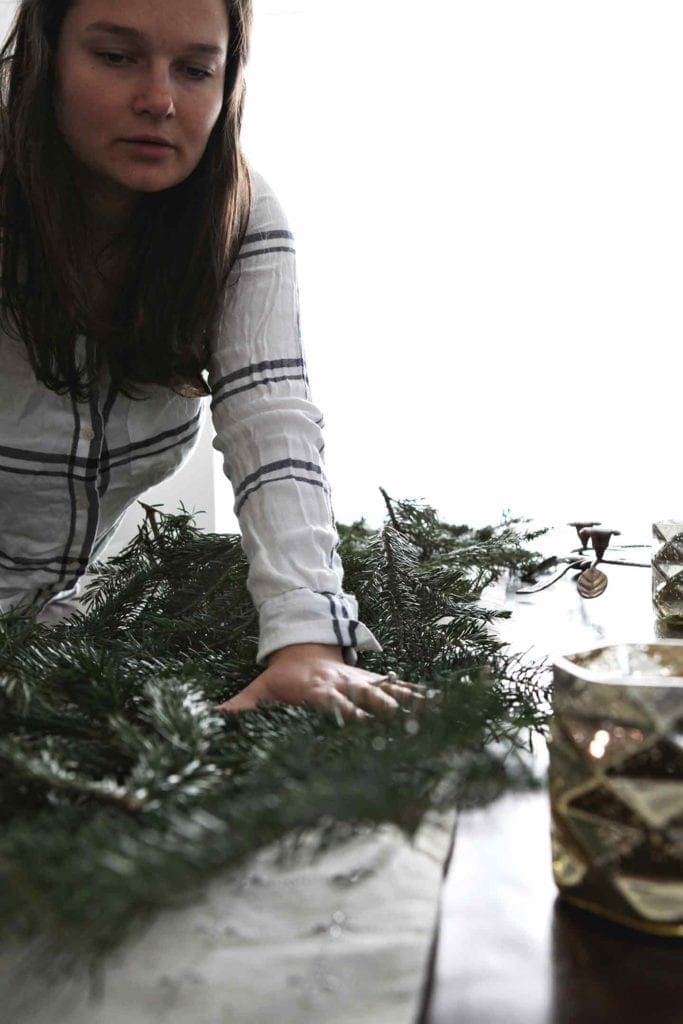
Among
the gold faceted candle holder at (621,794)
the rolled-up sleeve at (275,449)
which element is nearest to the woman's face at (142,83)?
the rolled-up sleeve at (275,449)

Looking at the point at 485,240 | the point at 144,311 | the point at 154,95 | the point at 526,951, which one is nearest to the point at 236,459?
the point at 144,311

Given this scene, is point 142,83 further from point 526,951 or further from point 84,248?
point 526,951

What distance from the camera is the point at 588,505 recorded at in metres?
3.77

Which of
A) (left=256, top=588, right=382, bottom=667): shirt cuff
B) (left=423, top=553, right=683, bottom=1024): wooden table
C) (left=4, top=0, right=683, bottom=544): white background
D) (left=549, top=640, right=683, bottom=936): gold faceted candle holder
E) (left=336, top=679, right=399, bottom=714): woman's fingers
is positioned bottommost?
(left=423, top=553, right=683, bottom=1024): wooden table

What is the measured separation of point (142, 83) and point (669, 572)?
23.5 inches

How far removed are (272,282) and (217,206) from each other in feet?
0.28

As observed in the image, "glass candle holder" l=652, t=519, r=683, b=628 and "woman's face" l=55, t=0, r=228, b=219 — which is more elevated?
"woman's face" l=55, t=0, r=228, b=219

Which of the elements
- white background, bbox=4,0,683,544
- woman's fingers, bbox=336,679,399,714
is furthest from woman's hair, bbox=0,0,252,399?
white background, bbox=4,0,683,544

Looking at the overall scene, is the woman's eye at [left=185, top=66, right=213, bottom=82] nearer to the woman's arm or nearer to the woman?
the woman

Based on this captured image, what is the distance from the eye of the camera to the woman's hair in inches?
37.5

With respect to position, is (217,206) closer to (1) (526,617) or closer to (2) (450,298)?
(1) (526,617)

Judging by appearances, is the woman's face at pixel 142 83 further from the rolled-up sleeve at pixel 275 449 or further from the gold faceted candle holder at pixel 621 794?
the gold faceted candle holder at pixel 621 794

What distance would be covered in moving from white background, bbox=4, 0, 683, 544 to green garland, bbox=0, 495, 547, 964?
9.49 feet

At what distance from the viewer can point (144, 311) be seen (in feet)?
3.27
